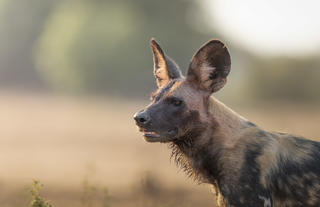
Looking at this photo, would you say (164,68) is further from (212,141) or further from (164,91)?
(212,141)

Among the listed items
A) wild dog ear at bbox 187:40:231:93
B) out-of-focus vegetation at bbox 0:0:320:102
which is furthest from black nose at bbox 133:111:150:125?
→ out-of-focus vegetation at bbox 0:0:320:102

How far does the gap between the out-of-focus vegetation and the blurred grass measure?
8.72 feet

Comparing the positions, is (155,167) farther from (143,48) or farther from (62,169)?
(143,48)

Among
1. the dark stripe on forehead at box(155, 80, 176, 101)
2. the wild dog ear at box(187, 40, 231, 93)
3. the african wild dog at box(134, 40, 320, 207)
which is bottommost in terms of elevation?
the african wild dog at box(134, 40, 320, 207)

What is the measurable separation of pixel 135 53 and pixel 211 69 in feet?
91.9

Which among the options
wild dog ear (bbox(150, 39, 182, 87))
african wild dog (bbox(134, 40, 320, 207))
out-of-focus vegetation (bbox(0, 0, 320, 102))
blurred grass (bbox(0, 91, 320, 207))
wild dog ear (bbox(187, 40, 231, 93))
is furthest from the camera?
out-of-focus vegetation (bbox(0, 0, 320, 102))

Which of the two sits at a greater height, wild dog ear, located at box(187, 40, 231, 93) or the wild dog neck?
wild dog ear, located at box(187, 40, 231, 93)

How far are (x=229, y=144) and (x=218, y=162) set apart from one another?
0.54ft

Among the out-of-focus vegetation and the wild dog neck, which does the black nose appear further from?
the out-of-focus vegetation

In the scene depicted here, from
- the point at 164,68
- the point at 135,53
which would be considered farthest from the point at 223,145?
the point at 135,53

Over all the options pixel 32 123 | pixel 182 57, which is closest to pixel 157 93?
pixel 32 123

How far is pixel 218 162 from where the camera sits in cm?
425

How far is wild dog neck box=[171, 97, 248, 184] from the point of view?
169 inches

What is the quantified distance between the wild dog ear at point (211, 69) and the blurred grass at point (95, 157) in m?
1.73
